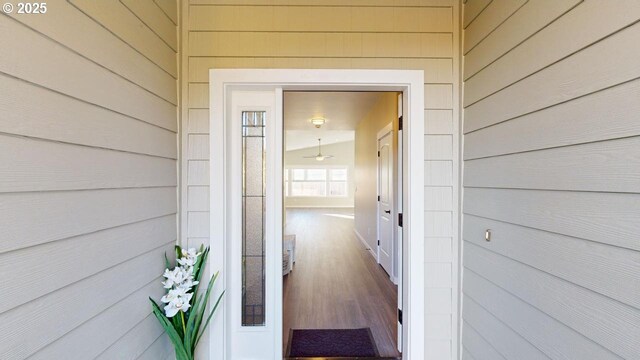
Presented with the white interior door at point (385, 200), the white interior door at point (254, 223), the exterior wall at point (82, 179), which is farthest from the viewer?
the white interior door at point (385, 200)

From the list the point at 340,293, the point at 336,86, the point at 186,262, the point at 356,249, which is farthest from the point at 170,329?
the point at 356,249

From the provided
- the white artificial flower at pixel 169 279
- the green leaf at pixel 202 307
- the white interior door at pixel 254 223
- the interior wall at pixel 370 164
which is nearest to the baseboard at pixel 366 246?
the interior wall at pixel 370 164

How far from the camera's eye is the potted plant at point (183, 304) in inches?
58.2

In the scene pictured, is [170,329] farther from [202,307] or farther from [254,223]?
[254,223]

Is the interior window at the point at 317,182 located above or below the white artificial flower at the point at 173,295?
above

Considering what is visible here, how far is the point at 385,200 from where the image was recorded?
4332mm

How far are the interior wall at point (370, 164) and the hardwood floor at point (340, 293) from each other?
422 millimetres

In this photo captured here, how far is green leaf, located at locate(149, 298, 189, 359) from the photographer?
1.44m

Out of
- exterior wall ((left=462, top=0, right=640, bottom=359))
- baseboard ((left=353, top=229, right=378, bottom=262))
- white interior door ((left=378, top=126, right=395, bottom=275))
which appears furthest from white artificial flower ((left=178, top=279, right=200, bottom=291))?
baseboard ((left=353, top=229, right=378, bottom=262))

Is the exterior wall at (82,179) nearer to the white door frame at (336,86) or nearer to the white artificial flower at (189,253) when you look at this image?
the white artificial flower at (189,253)

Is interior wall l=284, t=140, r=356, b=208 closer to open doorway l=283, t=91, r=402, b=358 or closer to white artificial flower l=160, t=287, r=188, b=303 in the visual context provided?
open doorway l=283, t=91, r=402, b=358

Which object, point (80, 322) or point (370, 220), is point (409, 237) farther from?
point (370, 220)

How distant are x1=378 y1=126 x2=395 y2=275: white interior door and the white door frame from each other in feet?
6.67

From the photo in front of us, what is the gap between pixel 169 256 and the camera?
1.67m
